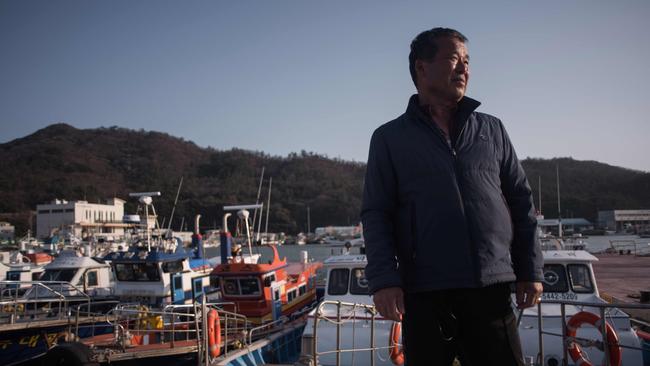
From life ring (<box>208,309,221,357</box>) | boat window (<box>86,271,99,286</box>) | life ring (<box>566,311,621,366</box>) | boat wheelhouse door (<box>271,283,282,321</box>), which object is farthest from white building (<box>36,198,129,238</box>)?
life ring (<box>566,311,621,366</box>)

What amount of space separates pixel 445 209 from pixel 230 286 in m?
12.4

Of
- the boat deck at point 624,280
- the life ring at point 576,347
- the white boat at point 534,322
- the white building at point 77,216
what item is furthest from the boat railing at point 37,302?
the white building at point 77,216

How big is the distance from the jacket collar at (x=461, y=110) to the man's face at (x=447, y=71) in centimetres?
4

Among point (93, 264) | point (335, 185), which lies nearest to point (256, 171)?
point (335, 185)

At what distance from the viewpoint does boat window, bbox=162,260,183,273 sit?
51.5 ft

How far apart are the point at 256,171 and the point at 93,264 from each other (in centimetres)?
13750

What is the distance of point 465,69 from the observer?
2443mm

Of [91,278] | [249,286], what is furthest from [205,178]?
[249,286]

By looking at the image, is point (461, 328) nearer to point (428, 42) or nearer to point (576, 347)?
point (428, 42)

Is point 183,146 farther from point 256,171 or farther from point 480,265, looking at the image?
point 480,265

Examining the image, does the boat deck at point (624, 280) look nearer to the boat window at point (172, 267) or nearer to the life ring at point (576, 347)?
the life ring at point (576, 347)

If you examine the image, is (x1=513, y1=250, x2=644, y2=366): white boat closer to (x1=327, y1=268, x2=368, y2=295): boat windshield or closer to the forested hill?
(x1=327, y1=268, x2=368, y2=295): boat windshield

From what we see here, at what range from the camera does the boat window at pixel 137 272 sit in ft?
51.2

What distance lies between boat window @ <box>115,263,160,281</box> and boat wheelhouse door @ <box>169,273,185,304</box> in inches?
24.2
